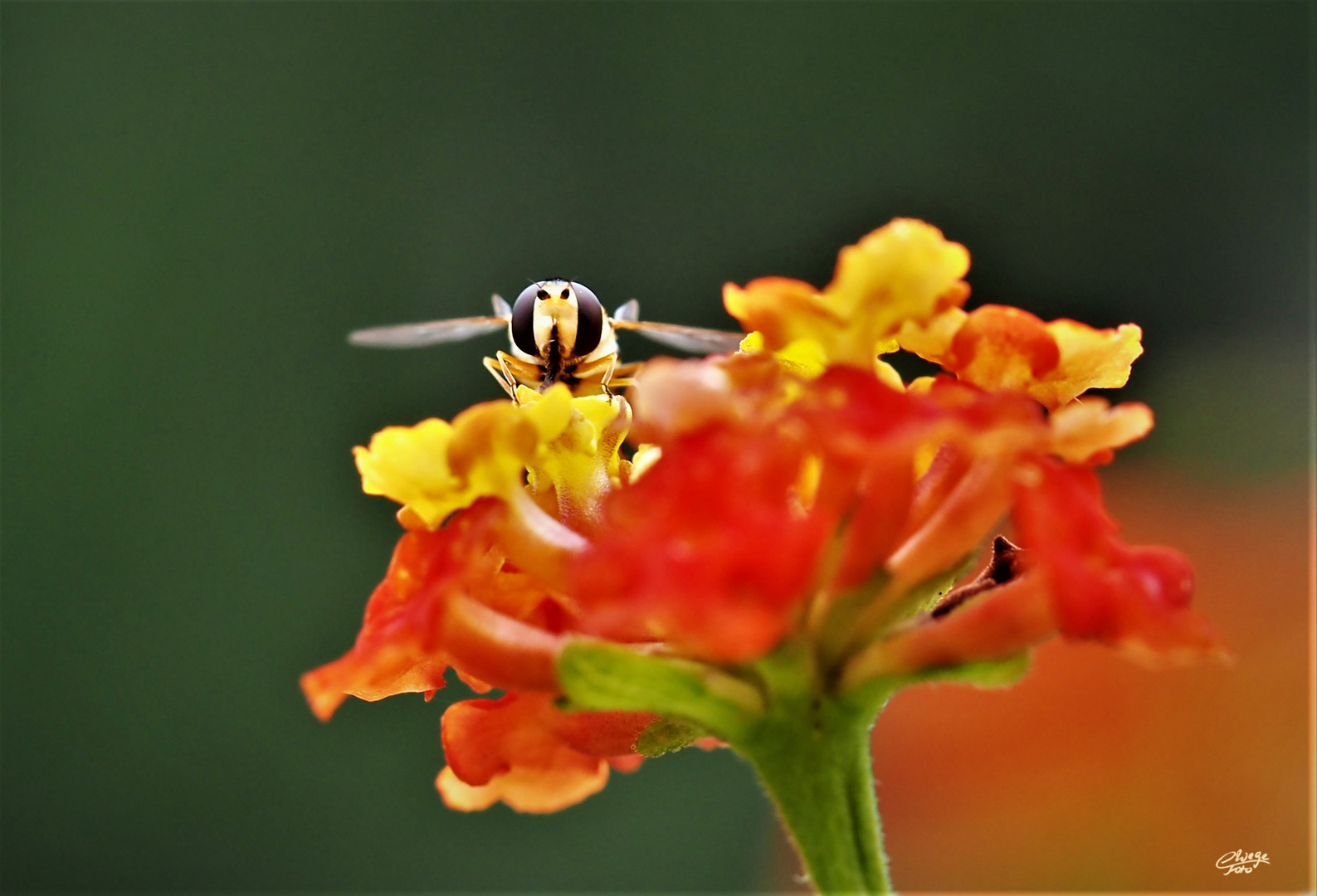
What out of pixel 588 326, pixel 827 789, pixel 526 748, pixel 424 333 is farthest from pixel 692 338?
pixel 827 789

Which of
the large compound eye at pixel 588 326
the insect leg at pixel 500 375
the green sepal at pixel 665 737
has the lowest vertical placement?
the green sepal at pixel 665 737

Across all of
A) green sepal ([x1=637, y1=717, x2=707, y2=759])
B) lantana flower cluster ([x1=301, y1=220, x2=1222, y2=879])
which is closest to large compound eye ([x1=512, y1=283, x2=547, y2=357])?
lantana flower cluster ([x1=301, y1=220, x2=1222, y2=879])

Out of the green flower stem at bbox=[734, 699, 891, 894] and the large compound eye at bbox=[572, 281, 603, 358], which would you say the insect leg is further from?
the green flower stem at bbox=[734, 699, 891, 894]

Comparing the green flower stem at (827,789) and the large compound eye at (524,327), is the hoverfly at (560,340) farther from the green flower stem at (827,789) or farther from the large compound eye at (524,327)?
the green flower stem at (827,789)

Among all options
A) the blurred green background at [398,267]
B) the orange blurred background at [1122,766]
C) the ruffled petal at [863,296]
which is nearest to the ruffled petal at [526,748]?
the ruffled petal at [863,296]

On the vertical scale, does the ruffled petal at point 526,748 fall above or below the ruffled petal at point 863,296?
below

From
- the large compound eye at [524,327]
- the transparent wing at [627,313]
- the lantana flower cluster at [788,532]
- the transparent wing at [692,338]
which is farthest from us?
the transparent wing at [627,313]

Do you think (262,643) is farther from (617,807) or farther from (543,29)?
(543,29)
